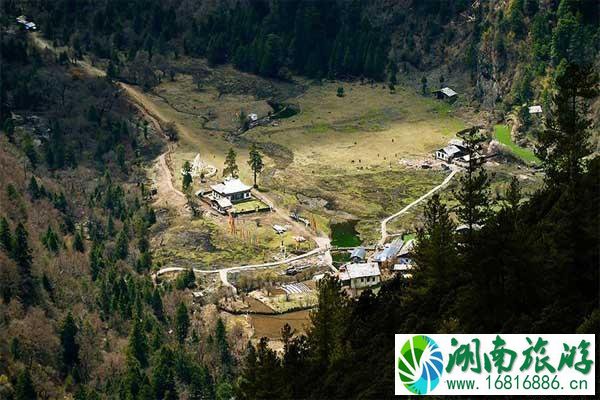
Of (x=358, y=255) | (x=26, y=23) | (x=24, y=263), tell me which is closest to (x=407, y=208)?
(x=358, y=255)

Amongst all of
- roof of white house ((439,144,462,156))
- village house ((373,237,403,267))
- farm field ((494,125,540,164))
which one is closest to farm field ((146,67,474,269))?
roof of white house ((439,144,462,156))

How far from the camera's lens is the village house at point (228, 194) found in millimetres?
121438

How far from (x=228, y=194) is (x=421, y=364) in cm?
7900

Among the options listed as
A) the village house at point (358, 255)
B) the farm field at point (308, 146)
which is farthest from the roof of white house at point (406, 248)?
the farm field at point (308, 146)

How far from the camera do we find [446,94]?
524 feet

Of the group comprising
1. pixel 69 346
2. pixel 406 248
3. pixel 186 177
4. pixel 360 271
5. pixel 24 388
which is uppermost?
pixel 186 177

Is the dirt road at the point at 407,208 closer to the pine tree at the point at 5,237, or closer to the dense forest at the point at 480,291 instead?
the pine tree at the point at 5,237

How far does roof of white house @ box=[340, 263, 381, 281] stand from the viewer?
332 feet

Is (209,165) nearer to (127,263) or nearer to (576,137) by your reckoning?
(127,263)

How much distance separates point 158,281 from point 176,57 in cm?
8192

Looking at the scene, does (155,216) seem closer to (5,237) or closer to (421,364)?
(5,237)

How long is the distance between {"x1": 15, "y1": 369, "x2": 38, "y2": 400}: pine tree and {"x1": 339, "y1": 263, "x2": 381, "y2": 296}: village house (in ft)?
112

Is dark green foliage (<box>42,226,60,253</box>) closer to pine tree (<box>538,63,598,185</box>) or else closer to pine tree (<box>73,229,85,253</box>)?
pine tree (<box>73,229,85,253</box>)

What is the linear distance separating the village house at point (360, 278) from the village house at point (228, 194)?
2387 centimetres
